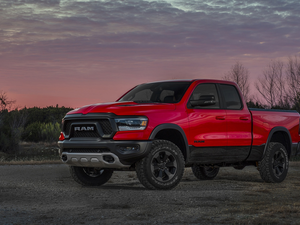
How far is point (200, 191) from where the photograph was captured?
8867 mm

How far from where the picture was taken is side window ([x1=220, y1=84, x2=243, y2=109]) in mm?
10180

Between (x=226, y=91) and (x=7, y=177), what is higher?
(x=226, y=91)

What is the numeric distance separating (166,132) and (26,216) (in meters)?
3.53

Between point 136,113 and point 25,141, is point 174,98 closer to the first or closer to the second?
point 136,113

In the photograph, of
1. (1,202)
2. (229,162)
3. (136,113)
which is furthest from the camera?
(229,162)

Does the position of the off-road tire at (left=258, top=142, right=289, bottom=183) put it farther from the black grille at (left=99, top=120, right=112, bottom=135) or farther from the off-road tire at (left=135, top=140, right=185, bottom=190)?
the black grille at (left=99, top=120, right=112, bottom=135)

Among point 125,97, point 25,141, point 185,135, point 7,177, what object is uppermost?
point 125,97

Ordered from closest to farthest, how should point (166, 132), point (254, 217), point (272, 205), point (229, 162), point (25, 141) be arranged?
point (254, 217) → point (272, 205) → point (166, 132) → point (229, 162) → point (25, 141)

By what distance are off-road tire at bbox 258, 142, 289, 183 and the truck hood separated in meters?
3.21

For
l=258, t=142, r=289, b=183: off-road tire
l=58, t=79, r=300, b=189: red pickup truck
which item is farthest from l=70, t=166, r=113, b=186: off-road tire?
l=258, t=142, r=289, b=183: off-road tire

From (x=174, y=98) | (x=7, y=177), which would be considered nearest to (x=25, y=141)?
(x=7, y=177)

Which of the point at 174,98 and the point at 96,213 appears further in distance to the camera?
the point at 174,98

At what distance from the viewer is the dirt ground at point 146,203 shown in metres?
6.17

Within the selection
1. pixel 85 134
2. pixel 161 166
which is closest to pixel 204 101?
pixel 161 166
